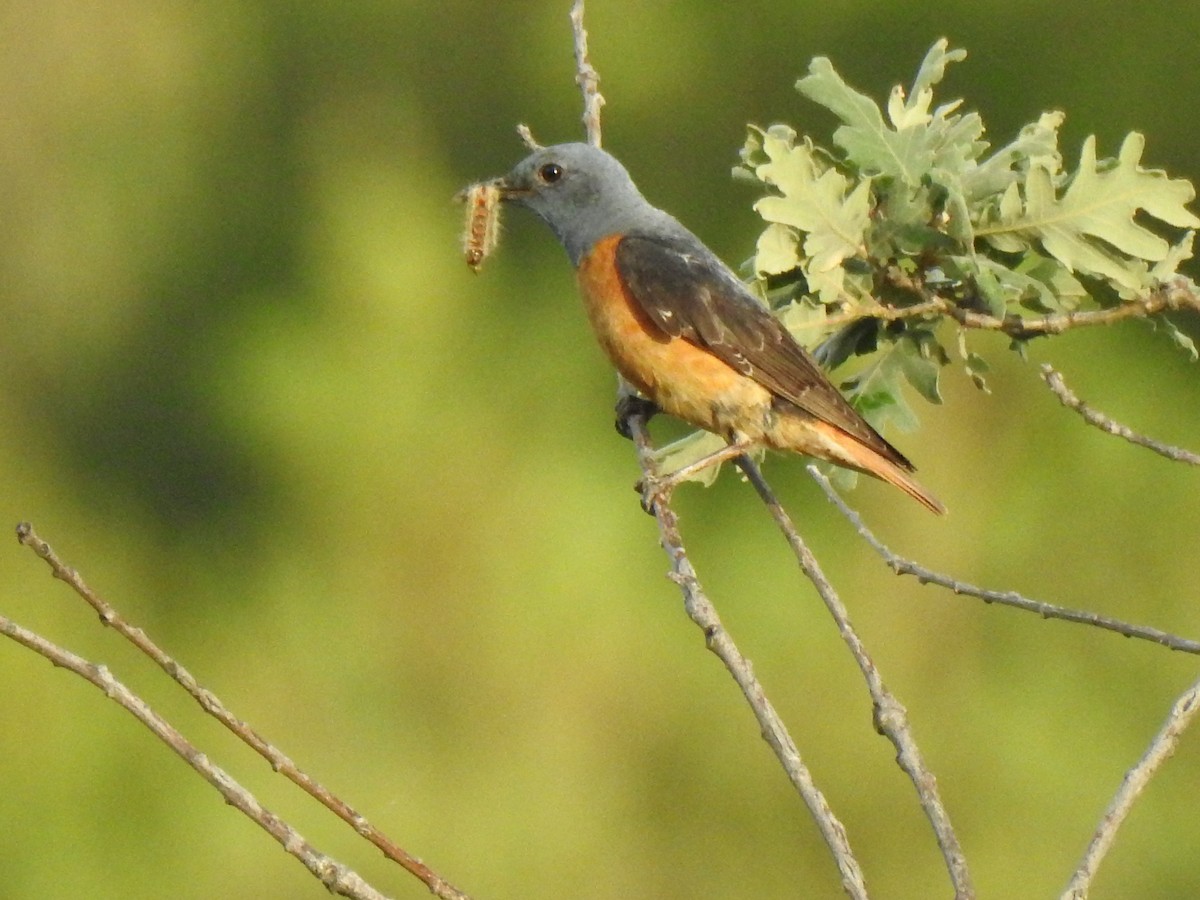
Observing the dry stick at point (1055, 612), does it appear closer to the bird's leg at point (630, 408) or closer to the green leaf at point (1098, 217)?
the green leaf at point (1098, 217)

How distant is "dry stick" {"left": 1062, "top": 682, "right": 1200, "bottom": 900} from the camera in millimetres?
2264

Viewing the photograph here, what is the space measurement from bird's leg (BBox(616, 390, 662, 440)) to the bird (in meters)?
0.16

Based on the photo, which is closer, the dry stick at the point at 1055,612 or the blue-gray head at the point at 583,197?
the dry stick at the point at 1055,612

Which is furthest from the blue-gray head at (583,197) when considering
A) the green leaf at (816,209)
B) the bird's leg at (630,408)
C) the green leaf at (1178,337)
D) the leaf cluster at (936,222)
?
the green leaf at (1178,337)

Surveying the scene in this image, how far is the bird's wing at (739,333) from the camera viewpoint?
384 cm

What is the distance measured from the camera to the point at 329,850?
278 inches

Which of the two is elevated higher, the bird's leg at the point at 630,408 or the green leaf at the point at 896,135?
the bird's leg at the point at 630,408

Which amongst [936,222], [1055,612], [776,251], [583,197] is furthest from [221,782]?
[583,197]

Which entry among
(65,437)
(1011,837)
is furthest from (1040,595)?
(65,437)

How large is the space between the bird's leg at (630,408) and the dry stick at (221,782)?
85.1 inches

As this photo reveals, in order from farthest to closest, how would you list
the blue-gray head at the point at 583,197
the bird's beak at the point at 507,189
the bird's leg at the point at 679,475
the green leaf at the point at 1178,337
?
1. the bird's beak at the point at 507,189
2. the blue-gray head at the point at 583,197
3. the bird's leg at the point at 679,475
4. the green leaf at the point at 1178,337

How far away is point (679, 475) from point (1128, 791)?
1.61 m

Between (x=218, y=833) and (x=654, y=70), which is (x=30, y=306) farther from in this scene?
(x=654, y=70)

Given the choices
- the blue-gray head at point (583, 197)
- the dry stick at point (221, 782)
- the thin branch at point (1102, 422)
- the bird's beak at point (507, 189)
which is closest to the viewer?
the dry stick at point (221, 782)
